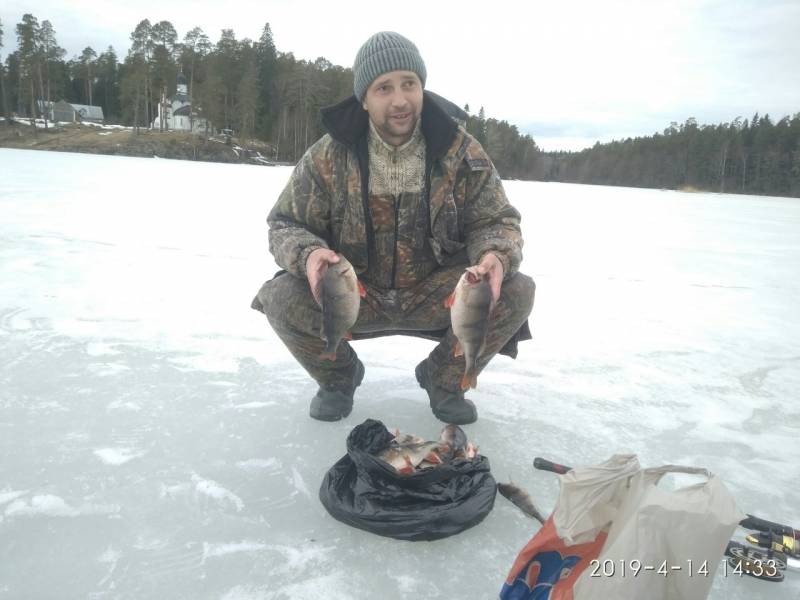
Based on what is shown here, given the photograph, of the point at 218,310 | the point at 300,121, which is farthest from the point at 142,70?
the point at 218,310

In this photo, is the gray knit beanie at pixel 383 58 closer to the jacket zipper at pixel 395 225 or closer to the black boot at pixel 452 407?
the jacket zipper at pixel 395 225

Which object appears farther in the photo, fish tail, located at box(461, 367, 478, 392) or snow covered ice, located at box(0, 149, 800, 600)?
fish tail, located at box(461, 367, 478, 392)

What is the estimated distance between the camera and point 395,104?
9.71 ft

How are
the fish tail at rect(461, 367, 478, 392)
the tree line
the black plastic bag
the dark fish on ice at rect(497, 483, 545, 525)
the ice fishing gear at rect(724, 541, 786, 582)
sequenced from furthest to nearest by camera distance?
the tree line < the fish tail at rect(461, 367, 478, 392) < the dark fish on ice at rect(497, 483, 545, 525) < the black plastic bag < the ice fishing gear at rect(724, 541, 786, 582)

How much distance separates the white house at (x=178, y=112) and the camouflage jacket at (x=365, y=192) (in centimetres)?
6328

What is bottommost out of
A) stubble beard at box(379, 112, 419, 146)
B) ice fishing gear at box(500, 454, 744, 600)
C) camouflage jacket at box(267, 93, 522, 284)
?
ice fishing gear at box(500, 454, 744, 600)

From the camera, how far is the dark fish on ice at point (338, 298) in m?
2.46

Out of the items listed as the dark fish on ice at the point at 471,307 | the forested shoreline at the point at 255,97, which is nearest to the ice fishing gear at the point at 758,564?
the dark fish on ice at the point at 471,307

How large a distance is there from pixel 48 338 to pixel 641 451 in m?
3.61

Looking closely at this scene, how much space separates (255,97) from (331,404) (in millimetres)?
61323

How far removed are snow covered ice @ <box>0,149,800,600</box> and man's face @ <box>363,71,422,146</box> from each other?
58.1 inches

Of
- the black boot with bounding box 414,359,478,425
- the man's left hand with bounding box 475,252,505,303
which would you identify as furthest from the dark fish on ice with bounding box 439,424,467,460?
the man's left hand with bounding box 475,252,505,303

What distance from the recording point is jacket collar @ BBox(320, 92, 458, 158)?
3.06 meters

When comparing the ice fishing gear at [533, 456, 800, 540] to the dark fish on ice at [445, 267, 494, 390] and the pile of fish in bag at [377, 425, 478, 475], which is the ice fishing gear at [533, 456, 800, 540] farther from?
the dark fish on ice at [445, 267, 494, 390]
